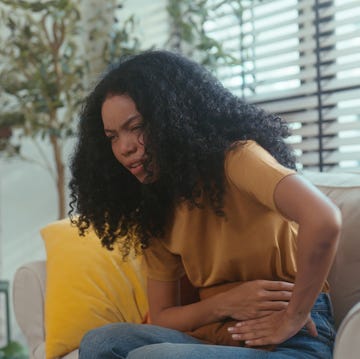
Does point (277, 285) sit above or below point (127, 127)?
below

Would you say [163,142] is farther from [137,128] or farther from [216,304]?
[216,304]

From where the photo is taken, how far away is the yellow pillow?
1.51 meters

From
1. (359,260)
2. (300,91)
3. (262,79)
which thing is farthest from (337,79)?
(359,260)

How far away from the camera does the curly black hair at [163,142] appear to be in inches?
45.1

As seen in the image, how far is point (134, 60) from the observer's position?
3.98 feet

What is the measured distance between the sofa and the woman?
12cm

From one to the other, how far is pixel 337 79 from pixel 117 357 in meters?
1.31

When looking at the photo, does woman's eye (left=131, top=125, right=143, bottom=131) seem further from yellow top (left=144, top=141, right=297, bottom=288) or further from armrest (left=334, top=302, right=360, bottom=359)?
armrest (left=334, top=302, right=360, bottom=359)

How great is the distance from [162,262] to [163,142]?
1.07 feet

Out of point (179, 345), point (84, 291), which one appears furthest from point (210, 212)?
point (84, 291)

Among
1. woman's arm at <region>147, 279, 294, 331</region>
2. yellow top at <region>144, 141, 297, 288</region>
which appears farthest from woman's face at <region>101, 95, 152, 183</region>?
woman's arm at <region>147, 279, 294, 331</region>

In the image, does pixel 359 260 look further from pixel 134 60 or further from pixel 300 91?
pixel 300 91

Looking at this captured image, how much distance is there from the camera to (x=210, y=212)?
120 cm

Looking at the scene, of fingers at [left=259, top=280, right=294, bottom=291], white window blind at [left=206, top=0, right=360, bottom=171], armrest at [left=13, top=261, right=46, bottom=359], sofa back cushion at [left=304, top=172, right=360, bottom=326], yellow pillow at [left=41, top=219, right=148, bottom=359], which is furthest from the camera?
white window blind at [left=206, top=0, right=360, bottom=171]
